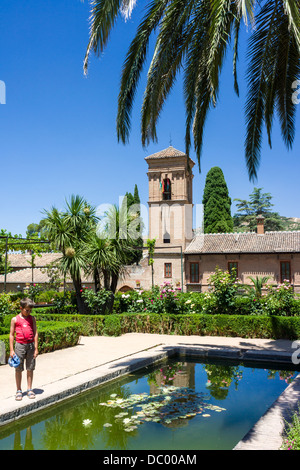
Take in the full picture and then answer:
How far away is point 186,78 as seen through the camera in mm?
6719

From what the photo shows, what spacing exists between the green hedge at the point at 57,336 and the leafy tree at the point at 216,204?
26.8m

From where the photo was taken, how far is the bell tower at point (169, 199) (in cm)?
2995

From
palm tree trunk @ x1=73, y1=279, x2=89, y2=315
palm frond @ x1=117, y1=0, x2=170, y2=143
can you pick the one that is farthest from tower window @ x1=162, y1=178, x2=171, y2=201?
palm frond @ x1=117, y1=0, x2=170, y2=143

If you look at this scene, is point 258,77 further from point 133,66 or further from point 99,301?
point 99,301

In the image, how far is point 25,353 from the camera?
Answer: 5.51 metres

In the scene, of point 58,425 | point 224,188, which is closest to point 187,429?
point 58,425

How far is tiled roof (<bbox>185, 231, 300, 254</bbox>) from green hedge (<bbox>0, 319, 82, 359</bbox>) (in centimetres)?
1908

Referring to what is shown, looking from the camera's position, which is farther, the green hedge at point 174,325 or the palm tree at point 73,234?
the palm tree at point 73,234

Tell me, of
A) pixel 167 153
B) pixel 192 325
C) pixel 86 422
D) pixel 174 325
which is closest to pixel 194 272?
pixel 167 153

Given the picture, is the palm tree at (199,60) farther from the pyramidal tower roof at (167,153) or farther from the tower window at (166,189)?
the pyramidal tower roof at (167,153)

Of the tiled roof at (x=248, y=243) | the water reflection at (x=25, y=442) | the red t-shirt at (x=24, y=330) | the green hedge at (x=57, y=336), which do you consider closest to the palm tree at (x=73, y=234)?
the green hedge at (x=57, y=336)

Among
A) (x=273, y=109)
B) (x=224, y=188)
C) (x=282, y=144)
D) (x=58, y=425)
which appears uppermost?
(x=224, y=188)

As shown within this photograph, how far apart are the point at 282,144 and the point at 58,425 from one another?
5.49 metres
